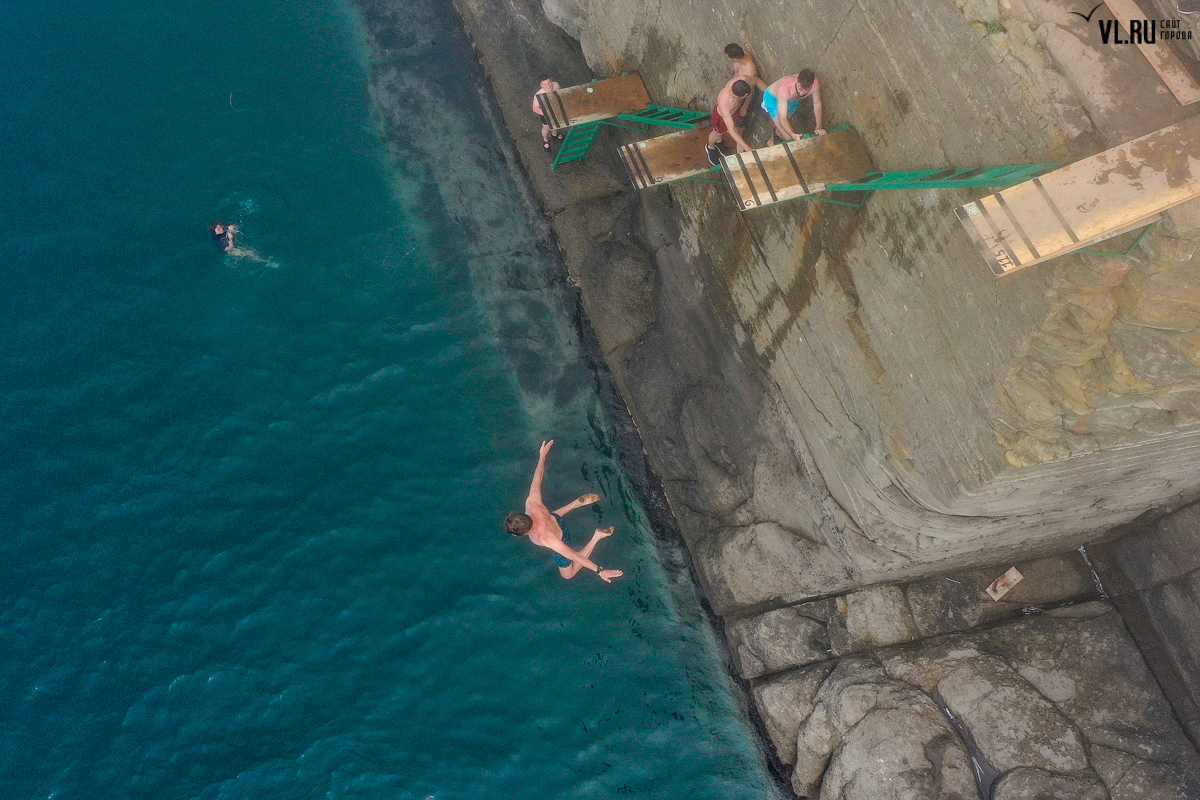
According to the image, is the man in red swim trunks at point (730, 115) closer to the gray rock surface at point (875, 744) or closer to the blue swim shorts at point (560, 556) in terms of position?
the blue swim shorts at point (560, 556)

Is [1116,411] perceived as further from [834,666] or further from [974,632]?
[834,666]

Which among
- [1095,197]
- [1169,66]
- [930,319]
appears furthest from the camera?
[930,319]

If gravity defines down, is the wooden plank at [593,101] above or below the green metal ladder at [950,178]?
above

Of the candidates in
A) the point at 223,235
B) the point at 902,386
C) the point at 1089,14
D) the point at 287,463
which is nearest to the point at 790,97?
the point at 1089,14

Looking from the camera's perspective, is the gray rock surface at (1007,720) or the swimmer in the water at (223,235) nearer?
the gray rock surface at (1007,720)

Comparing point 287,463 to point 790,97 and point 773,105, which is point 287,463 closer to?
point 773,105

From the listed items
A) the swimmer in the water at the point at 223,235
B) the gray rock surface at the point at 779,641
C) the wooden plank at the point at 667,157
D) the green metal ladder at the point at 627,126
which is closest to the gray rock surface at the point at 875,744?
the gray rock surface at the point at 779,641

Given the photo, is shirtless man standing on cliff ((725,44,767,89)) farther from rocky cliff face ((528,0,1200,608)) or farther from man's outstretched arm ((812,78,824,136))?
man's outstretched arm ((812,78,824,136))
